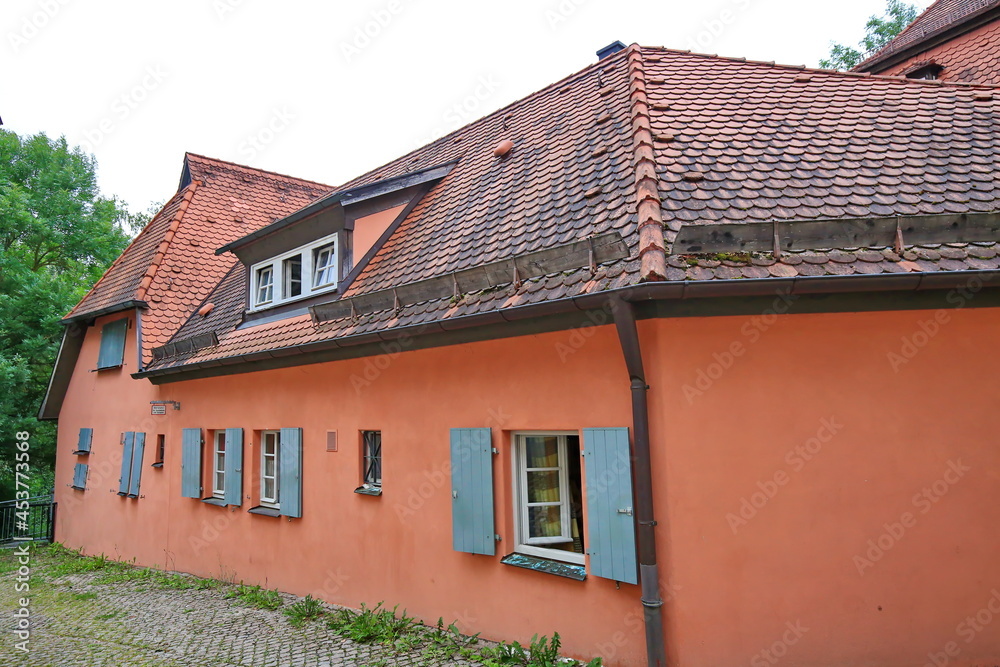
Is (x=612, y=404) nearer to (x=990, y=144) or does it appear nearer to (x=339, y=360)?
(x=339, y=360)

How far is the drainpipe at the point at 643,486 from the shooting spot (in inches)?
185

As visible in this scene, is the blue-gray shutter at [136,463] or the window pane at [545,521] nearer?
the window pane at [545,521]

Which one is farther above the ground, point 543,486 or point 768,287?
point 768,287

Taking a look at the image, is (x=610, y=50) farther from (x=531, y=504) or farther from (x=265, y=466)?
(x=265, y=466)

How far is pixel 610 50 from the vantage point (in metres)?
9.48

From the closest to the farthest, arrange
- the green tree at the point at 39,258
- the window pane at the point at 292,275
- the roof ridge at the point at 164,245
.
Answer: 1. the window pane at the point at 292,275
2. the roof ridge at the point at 164,245
3. the green tree at the point at 39,258

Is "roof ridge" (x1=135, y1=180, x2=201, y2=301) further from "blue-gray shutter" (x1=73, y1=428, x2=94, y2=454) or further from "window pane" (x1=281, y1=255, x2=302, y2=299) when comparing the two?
"window pane" (x1=281, y1=255, x2=302, y2=299)

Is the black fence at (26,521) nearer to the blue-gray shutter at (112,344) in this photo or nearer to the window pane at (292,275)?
the blue-gray shutter at (112,344)

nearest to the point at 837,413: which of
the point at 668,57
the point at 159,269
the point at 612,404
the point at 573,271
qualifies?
the point at 612,404

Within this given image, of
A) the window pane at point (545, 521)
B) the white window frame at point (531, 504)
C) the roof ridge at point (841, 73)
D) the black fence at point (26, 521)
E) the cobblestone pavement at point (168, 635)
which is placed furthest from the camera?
the black fence at point (26, 521)

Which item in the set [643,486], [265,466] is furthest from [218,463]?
[643,486]

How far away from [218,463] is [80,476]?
5.50 m

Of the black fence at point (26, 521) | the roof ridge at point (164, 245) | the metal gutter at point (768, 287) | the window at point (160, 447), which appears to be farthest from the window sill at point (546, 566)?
the black fence at point (26, 521)

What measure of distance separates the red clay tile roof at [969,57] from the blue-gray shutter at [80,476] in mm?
16893
